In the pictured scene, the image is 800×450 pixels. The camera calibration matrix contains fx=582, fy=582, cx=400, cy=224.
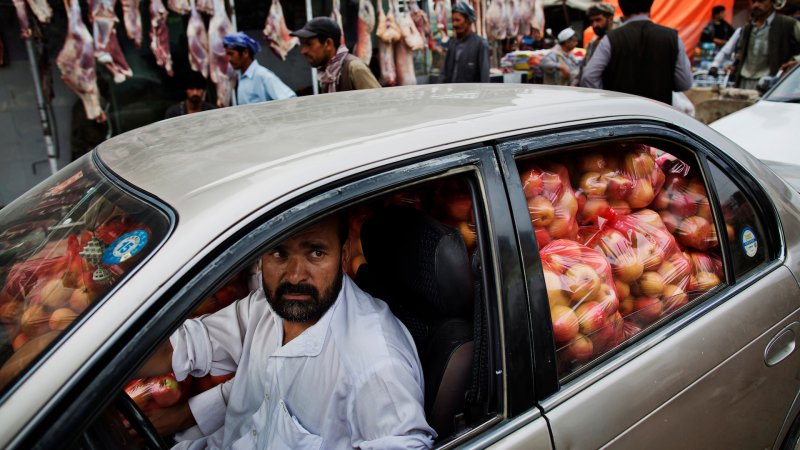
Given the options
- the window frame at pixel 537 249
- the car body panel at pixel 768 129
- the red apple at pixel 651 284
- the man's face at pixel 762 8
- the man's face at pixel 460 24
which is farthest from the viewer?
the man's face at pixel 762 8

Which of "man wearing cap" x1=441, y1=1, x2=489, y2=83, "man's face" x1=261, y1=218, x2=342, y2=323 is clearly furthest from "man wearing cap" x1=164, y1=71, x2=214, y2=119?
"man's face" x1=261, y1=218, x2=342, y2=323

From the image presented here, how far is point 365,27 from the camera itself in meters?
6.82

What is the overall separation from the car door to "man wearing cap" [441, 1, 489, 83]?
424 cm

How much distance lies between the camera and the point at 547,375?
1.38 meters

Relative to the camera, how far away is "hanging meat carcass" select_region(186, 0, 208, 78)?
222 inches

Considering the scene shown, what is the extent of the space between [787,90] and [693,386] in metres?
4.27

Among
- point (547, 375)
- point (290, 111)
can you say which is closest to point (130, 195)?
point (290, 111)

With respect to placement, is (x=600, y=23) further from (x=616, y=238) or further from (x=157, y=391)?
(x=157, y=391)

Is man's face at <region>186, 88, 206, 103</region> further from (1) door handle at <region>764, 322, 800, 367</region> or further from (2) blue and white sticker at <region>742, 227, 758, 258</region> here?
(1) door handle at <region>764, 322, 800, 367</region>

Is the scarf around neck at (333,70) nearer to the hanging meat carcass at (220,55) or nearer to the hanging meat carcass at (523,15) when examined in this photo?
the hanging meat carcass at (220,55)

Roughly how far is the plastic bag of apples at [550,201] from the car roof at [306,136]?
0.22 meters

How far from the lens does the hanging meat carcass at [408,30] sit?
6.92 m

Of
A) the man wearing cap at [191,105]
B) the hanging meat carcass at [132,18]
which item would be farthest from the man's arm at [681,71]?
the hanging meat carcass at [132,18]

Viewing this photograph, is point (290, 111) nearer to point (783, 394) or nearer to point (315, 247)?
point (315, 247)
